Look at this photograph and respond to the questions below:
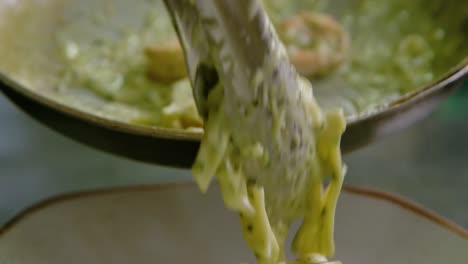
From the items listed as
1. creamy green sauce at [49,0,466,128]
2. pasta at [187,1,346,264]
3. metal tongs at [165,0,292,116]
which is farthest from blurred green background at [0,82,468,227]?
metal tongs at [165,0,292,116]

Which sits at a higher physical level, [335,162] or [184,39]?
[184,39]

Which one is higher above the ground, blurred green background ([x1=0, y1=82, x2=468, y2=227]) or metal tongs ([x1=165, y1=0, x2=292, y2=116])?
metal tongs ([x1=165, y1=0, x2=292, y2=116])

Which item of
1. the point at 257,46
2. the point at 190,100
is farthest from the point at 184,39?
the point at 190,100

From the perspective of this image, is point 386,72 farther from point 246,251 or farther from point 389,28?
point 246,251

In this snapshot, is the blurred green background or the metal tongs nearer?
the metal tongs

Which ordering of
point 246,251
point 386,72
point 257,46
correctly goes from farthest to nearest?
point 386,72
point 246,251
point 257,46

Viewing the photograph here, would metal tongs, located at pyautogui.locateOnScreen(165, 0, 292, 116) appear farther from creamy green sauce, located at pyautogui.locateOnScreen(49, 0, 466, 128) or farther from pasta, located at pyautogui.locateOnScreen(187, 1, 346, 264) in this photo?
creamy green sauce, located at pyautogui.locateOnScreen(49, 0, 466, 128)

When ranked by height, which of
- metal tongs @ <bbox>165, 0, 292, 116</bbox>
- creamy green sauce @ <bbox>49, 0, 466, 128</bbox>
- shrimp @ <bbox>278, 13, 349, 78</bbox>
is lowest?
creamy green sauce @ <bbox>49, 0, 466, 128</bbox>
